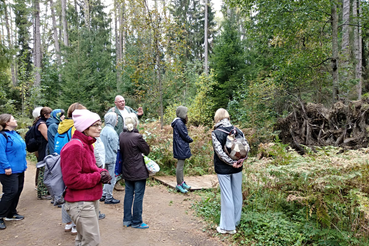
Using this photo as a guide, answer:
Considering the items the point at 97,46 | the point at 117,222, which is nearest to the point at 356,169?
the point at 117,222

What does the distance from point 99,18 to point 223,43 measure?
19577 mm

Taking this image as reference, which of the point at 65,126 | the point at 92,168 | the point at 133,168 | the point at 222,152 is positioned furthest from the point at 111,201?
the point at 92,168

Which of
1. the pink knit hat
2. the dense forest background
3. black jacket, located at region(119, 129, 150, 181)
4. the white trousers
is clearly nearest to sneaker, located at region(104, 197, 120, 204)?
black jacket, located at region(119, 129, 150, 181)

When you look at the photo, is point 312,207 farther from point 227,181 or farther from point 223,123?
point 223,123

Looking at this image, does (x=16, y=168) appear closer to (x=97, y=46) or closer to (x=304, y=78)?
(x=304, y=78)

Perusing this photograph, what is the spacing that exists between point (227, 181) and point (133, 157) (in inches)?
66.6

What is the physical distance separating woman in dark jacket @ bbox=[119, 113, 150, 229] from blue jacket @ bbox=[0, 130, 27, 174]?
1999mm

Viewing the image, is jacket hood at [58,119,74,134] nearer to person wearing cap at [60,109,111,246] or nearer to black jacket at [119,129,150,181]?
black jacket at [119,129,150,181]

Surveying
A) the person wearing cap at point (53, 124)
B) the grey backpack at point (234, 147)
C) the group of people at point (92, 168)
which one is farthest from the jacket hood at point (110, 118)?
the grey backpack at point (234, 147)

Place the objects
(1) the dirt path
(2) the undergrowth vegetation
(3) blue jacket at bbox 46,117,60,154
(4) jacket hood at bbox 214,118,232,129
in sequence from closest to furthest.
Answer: (2) the undergrowth vegetation
(1) the dirt path
(4) jacket hood at bbox 214,118,232,129
(3) blue jacket at bbox 46,117,60,154

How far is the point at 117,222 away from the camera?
15.8 feet

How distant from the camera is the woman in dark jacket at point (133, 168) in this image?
4.43 metres

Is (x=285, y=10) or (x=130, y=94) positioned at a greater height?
(x=285, y=10)

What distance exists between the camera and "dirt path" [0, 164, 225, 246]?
13.6 ft
